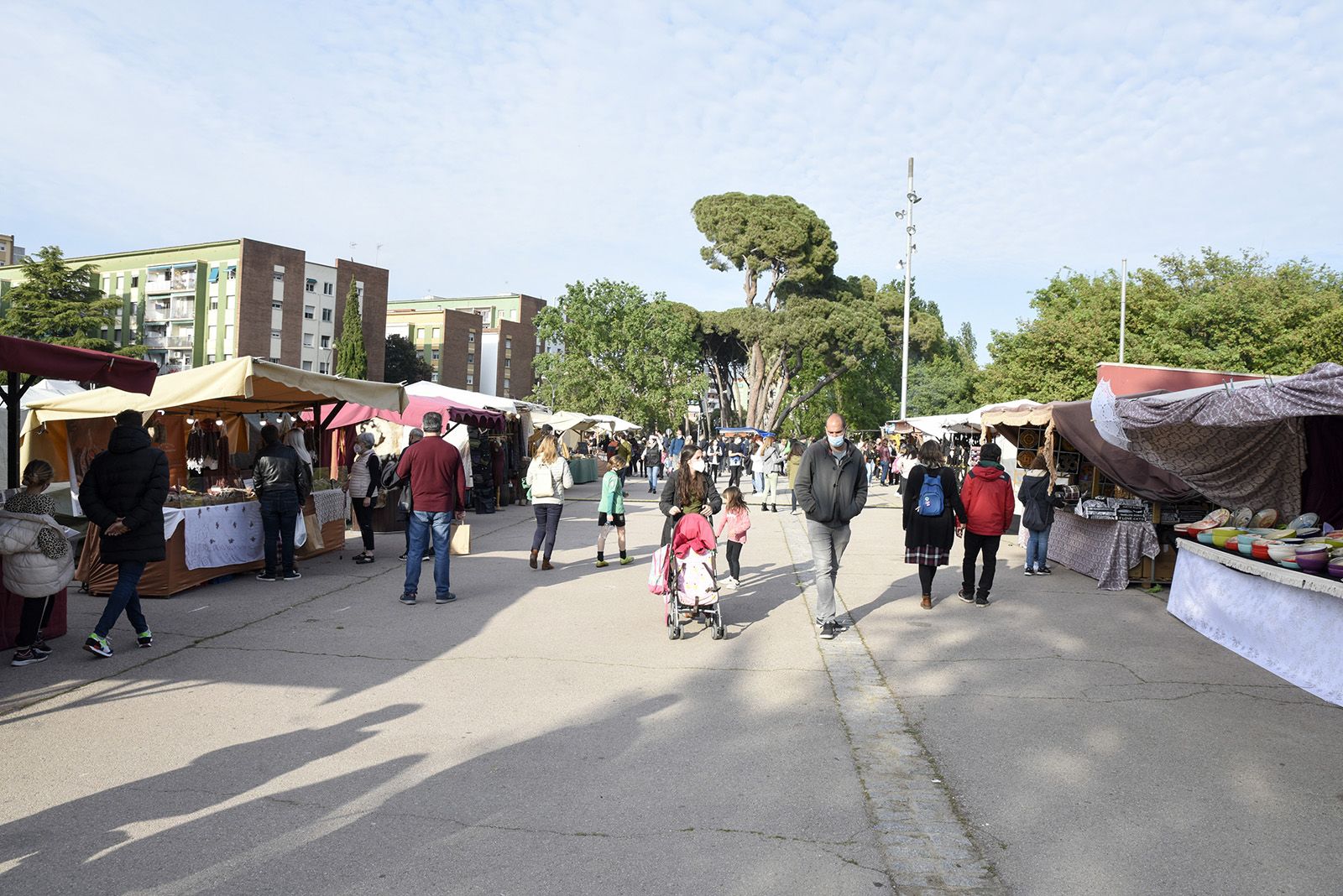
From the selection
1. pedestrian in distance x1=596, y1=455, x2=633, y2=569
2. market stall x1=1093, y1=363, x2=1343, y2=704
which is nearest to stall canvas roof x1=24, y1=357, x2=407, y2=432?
pedestrian in distance x1=596, y1=455, x2=633, y2=569

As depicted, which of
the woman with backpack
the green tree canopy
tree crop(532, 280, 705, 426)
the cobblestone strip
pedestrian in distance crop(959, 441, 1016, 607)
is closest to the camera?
the cobblestone strip

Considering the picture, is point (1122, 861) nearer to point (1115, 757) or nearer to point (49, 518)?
point (1115, 757)

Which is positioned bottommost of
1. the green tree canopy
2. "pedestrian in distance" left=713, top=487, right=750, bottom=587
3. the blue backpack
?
"pedestrian in distance" left=713, top=487, right=750, bottom=587

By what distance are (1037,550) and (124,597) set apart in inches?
399

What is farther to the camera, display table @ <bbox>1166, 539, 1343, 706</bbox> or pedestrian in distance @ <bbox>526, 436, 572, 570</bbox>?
pedestrian in distance @ <bbox>526, 436, 572, 570</bbox>

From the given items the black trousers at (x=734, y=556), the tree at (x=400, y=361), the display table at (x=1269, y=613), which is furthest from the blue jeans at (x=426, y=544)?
the tree at (x=400, y=361)

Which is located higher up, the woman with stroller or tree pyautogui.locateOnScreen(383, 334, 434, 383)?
tree pyautogui.locateOnScreen(383, 334, 434, 383)

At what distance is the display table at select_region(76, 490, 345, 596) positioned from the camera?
880 cm

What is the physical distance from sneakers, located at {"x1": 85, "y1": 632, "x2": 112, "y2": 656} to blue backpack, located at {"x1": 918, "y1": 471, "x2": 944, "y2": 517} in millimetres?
7008

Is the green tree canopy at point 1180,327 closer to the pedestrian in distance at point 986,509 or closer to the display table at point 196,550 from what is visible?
the pedestrian in distance at point 986,509

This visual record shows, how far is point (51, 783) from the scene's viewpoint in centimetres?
422

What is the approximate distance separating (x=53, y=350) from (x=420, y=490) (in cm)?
A: 329

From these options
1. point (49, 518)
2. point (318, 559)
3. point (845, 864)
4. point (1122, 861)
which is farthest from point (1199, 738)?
point (318, 559)

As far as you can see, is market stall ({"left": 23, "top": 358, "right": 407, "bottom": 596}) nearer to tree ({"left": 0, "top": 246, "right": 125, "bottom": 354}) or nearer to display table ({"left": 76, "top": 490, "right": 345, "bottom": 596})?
display table ({"left": 76, "top": 490, "right": 345, "bottom": 596})
